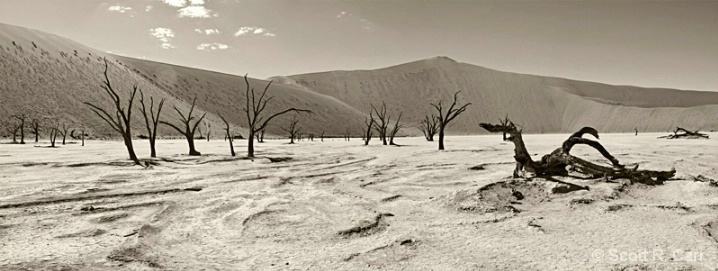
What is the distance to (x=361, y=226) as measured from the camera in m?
4.46

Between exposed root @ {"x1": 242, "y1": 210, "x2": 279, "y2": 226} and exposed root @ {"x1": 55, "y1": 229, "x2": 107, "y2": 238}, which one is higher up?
exposed root @ {"x1": 242, "y1": 210, "x2": 279, "y2": 226}

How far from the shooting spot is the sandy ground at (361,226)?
3.33m

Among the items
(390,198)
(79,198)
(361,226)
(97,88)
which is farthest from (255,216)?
(97,88)

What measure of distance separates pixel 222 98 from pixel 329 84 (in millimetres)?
44540

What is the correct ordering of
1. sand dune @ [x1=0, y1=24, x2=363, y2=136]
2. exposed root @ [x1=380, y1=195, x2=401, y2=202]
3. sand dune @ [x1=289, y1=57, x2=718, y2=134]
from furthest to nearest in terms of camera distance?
sand dune @ [x1=289, y1=57, x2=718, y2=134]
sand dune @ [x1=0, y1=24, x2=363, y2=136]
exposed root @ [x1=380, y1=195, x2=401, y2=202]

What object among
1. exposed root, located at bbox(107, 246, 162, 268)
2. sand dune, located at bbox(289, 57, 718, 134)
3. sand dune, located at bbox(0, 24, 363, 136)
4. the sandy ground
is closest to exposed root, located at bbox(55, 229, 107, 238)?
the sandy ground

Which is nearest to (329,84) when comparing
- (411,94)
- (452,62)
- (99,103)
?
(411,94)

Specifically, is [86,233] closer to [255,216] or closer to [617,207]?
[255,216]

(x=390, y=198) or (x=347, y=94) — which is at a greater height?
(x=347, y=94)

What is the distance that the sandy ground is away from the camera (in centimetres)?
333

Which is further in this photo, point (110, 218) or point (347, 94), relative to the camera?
point (347, 94)

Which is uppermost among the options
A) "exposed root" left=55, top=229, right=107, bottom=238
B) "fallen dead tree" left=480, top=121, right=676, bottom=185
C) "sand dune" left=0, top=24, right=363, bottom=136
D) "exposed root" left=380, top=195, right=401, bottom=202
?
"sand dune" left=0, top=24, right=363, bottom=136

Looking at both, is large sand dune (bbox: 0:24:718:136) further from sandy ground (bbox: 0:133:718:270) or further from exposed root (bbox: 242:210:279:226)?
exposed root (bbox: 242:210:279:226)

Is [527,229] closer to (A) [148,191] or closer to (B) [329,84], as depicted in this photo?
(A) [148,191]
